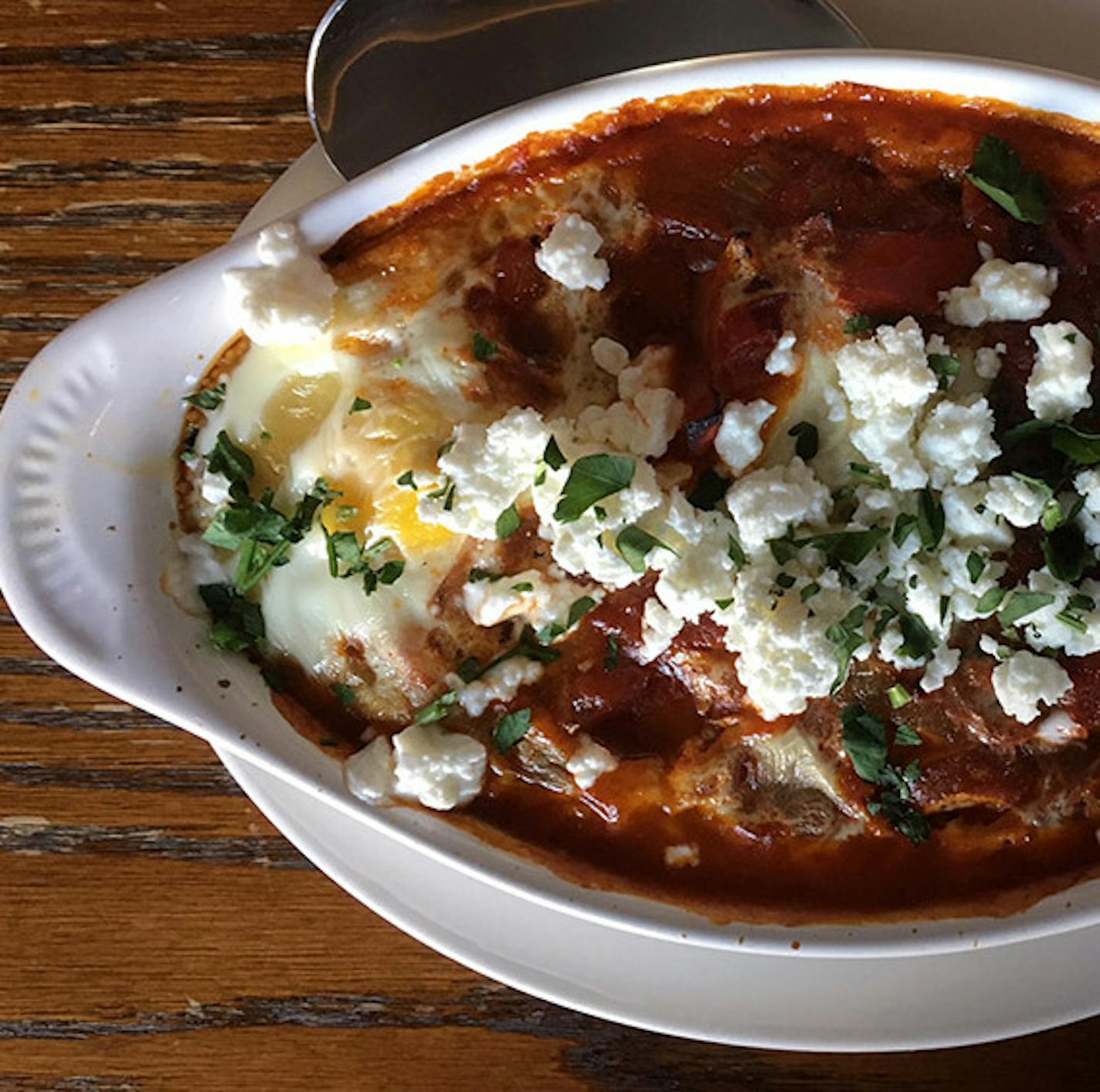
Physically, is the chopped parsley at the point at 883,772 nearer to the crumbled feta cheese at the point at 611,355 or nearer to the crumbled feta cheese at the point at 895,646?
the crumbled feta cheese at the point at 895,646

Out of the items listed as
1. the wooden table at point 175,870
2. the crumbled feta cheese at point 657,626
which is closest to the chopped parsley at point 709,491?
the crumbled feta cheese at point 657,626

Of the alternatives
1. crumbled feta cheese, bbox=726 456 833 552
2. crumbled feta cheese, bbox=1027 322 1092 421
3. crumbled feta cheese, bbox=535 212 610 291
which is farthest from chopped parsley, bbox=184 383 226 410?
crumbled feta cheese, bbox=1027 322 1092 421

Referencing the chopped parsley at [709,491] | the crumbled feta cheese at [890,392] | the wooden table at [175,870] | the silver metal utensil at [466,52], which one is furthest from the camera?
the wooden table at [175,870]

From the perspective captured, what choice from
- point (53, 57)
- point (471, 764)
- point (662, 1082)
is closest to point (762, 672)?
point (471, 764)

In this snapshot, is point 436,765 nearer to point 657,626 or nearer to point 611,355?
point 657,626

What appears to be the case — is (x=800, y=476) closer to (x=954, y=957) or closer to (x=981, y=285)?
(x=981, y=285)
